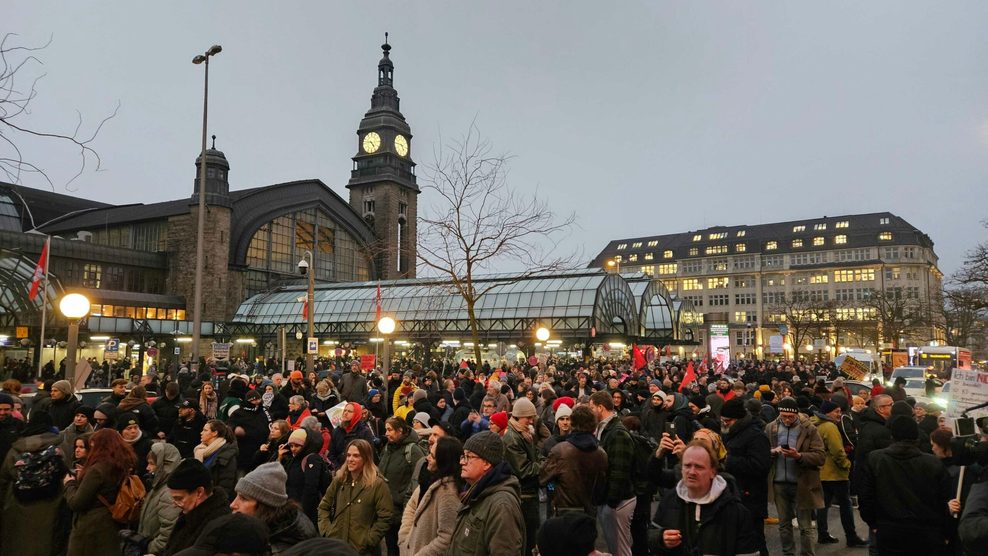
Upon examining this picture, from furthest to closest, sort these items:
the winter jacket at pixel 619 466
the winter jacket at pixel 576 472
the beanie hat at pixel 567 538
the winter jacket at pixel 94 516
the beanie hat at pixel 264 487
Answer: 1. the winter jacket at pixel 619 466
2. the winter jacket at pixel 576 472
3. the winter jacket at pixel 94 516
4. the beanie hat at pixel 264 487
5. the beanie hat at pixel 567 538

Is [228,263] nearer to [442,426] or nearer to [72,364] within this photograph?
[72,364]

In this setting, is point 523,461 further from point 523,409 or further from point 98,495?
point 98,495

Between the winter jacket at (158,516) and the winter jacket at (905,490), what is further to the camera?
the winter jacket at (905,490)

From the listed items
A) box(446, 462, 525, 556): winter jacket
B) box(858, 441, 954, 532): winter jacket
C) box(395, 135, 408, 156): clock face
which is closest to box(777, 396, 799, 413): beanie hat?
box(858, 441, 954, 532): winter jacket

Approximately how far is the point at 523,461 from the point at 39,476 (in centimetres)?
464

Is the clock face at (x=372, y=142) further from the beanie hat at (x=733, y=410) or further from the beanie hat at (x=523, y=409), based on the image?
the beanie hat at (x=733, y=410)

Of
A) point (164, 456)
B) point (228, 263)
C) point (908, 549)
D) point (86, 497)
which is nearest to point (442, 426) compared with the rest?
point (164, 456)

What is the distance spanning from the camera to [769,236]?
120375 millimetres

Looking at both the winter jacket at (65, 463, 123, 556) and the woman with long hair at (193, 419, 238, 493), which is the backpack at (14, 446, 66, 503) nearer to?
the winter jacket at (65, 463, 123, 556)

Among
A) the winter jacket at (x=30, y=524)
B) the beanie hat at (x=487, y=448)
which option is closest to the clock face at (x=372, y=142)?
the winter jacket at (x=30, y=524)

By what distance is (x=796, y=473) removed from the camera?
8656mm

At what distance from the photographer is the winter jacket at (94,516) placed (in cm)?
554

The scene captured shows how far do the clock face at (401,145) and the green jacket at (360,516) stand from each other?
3051 inches

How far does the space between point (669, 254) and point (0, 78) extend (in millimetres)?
126080
